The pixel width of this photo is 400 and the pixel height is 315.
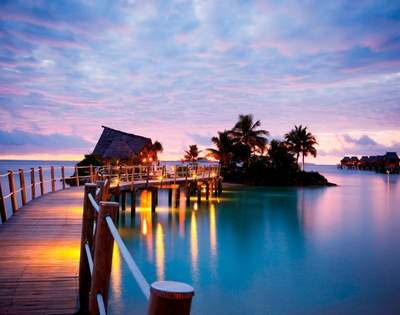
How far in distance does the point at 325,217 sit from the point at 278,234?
848 cm

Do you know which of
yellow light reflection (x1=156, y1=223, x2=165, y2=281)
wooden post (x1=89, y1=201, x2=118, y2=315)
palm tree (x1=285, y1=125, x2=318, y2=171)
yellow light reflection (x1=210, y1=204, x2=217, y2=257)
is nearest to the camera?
wooden post (x1=89, y1=201, x2=118, y2=315)

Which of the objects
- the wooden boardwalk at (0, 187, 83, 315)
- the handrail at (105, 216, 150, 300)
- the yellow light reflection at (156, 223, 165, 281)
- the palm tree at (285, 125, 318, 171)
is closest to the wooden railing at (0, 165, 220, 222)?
the yellow light reflection at (156, 223, 165, 281)

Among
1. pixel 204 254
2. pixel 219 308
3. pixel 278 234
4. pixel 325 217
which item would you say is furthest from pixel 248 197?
pixel 219 308

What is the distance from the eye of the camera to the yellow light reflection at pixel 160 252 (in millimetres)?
14258

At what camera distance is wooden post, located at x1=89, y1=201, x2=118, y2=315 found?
3.38 meters

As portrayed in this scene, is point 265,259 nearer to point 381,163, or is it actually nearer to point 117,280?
point 117,280

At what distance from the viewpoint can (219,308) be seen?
11062 mm

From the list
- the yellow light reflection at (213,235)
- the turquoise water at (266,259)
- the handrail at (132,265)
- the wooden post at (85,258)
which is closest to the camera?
the handrail at (132,265)

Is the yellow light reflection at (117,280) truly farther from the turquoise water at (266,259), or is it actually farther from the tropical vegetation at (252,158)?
the tropical vegetation at (252,158)

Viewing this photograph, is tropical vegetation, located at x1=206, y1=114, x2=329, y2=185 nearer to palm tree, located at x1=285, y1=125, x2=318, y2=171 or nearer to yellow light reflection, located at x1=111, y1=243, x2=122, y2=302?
palm tree, located at x1=285, y1=125, x2=318, y2=171

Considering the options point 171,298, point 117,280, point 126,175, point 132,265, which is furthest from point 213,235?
point 171,298

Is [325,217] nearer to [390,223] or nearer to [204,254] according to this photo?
[390,223]

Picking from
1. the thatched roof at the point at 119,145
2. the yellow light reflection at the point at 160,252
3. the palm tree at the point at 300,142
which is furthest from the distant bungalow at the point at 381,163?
the yellow light reflection at the point at 160,252

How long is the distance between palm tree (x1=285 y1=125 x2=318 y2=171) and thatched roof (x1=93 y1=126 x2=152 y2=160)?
2663 centimetres
